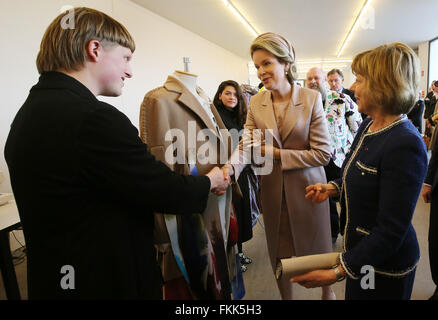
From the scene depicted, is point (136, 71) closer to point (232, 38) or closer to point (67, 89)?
point (67, 89)

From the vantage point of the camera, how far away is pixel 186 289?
1.18 m

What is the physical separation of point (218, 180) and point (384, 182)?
1.89ft

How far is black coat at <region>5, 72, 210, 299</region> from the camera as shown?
69 centimetres

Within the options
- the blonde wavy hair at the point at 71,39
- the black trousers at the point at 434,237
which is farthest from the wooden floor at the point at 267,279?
the blonde wavy hair at the point at 71,39

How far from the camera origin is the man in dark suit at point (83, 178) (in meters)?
0.70

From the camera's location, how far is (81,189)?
0.73 metres

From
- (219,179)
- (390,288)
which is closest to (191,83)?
(219,179)

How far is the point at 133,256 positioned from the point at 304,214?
3.23 feet

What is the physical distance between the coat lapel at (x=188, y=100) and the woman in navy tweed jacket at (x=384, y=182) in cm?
59

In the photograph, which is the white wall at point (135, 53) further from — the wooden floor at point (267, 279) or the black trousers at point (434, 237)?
the black trousers at point (434, 237)

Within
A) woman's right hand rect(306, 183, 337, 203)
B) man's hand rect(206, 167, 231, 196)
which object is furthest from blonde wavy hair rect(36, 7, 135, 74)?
woman's right hand rect(306, 183, 337, 203)

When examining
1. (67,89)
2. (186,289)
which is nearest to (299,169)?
(186,289)

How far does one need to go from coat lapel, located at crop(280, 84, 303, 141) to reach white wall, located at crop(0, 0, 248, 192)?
8.70 feet

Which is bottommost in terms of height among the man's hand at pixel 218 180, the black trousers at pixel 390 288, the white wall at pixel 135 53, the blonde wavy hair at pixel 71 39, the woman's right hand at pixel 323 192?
the black trousers at pixel 390 288
